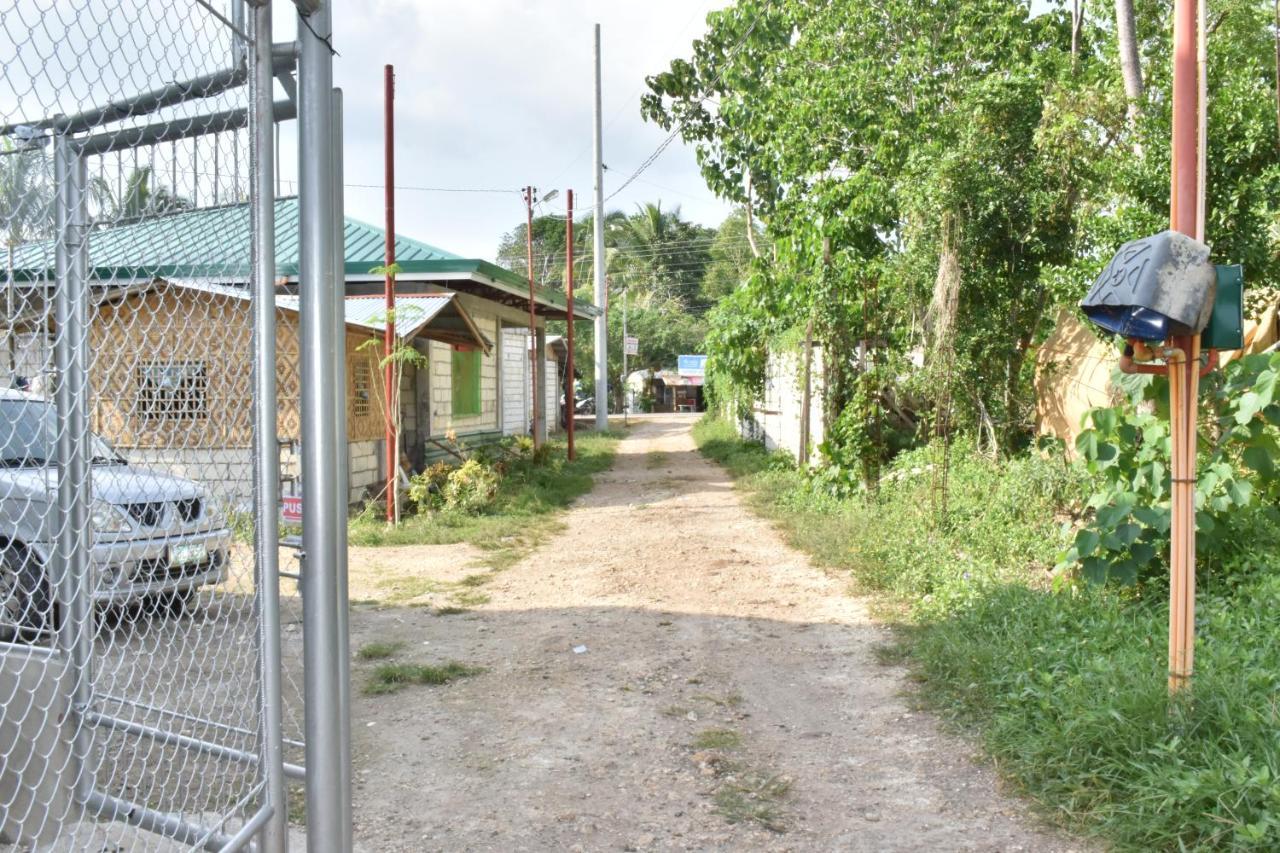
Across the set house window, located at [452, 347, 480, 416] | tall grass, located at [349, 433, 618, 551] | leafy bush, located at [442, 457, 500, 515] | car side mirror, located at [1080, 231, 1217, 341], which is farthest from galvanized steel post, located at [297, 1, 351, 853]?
house window, located at [452, 347, 480, 416]

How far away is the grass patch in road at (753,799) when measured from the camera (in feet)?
12.1

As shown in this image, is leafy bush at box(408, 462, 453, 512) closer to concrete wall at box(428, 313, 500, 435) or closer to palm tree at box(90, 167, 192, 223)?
concrete wall at box(428, 313, 500, 435)

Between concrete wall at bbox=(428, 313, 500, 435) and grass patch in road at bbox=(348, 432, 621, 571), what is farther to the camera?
concrete wall at bbox=(428, 313, 500, 435)

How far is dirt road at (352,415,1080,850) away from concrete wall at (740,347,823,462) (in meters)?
5.96

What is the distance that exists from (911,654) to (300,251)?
440 cm

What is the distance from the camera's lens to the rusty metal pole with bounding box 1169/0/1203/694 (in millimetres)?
3855

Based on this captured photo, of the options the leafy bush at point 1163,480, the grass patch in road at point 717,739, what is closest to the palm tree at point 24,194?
the grass patch in road at point 717,739

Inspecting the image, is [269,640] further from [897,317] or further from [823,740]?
[897,317]

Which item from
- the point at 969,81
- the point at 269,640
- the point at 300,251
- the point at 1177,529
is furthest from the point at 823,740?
the point at 969,81

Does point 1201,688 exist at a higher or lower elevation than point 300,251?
lower

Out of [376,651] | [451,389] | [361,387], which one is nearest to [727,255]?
[451,389]

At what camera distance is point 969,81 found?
11.0m

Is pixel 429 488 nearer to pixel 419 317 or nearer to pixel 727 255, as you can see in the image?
pixel 419 317

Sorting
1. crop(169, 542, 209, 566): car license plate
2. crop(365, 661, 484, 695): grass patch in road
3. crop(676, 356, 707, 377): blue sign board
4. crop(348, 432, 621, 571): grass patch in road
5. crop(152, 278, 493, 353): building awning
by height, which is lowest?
crop(365, 661, 484, 695): grass patch in road
